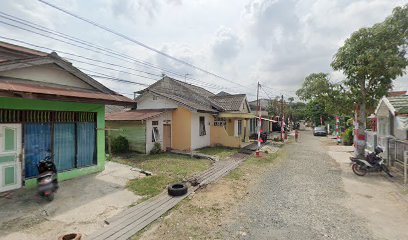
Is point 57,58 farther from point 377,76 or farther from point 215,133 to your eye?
point 377,76

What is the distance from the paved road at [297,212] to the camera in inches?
197

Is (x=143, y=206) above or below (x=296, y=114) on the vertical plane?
below

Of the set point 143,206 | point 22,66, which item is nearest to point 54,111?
point 22,66

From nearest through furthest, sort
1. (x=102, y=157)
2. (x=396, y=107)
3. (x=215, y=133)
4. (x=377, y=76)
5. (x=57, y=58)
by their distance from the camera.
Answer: (x=57, y=58)
(x=102, y=157)
(x=396, y=107)
(x=377, y=76)
(x=215, y=133)

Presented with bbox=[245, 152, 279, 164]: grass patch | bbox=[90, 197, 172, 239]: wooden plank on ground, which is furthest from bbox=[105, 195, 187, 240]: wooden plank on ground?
bbox=[245, 152, 279, 164]: grass patch

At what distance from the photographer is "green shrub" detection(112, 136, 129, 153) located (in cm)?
1484

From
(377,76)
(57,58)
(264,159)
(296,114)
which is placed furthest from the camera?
(296,114)

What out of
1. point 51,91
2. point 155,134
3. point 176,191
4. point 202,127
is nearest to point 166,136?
point 155,134

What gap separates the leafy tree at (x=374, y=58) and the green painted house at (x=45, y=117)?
12.2m

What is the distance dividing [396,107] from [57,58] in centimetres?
1574

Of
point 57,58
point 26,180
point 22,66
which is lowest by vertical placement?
point 26,180

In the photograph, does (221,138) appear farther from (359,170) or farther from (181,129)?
(359,170)

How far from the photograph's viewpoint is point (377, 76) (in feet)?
37.7

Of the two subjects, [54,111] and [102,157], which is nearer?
[54,111]
